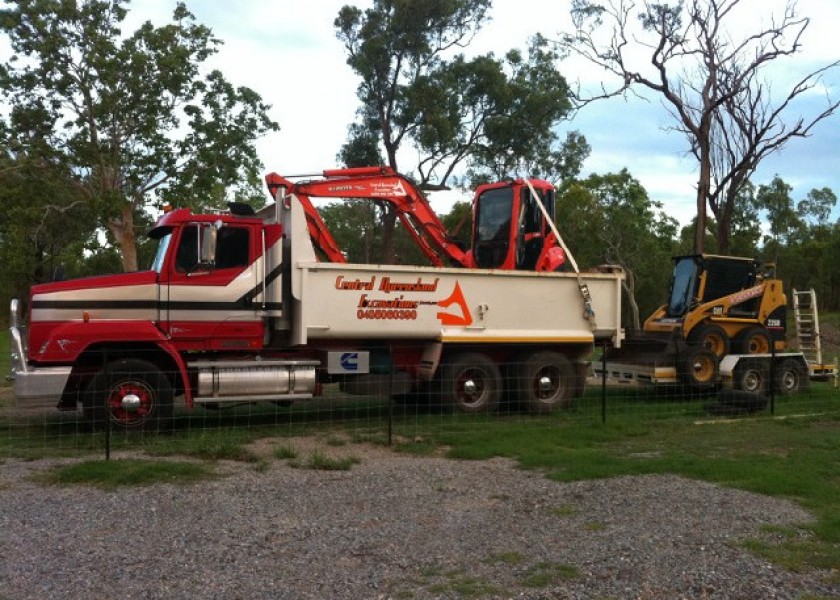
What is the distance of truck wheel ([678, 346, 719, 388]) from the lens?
15641 mm

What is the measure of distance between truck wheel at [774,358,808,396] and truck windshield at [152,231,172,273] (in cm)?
1182

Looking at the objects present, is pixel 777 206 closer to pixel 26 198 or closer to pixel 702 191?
pixel 702 191

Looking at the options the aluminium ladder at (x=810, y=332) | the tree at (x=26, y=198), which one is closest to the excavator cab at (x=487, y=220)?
the aluminium ladder at (x=810, y=332)

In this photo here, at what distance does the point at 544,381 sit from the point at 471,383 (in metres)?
1.30

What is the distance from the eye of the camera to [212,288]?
38.3ft

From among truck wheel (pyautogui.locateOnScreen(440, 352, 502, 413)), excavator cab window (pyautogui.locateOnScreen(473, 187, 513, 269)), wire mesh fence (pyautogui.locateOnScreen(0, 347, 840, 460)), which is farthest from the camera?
excavator cab window (pyautogui.locateOnScreen(473, 187, 513, 269))

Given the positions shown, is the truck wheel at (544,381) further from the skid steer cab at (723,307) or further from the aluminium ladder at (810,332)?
the aluminium ladder at (810,332)

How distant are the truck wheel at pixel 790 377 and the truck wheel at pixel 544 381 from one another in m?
5.25

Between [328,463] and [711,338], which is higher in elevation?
[711,338]

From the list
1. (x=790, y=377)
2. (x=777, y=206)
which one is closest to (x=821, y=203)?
(x=777, y=206)

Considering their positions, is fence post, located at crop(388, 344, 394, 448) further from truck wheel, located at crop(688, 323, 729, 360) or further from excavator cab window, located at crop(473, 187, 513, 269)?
truck wheel, located at crop(688, 323, 729, 360)

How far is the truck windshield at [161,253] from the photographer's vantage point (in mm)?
11547

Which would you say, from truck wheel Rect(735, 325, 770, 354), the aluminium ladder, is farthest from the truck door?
the aluminium ladder

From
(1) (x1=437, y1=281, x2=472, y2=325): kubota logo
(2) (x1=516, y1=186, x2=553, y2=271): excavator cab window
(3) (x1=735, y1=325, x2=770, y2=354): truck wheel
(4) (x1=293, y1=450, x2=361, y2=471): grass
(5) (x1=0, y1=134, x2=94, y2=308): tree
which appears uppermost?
(5) (x1=0, y1=134, x2=94, y2=308): tree
